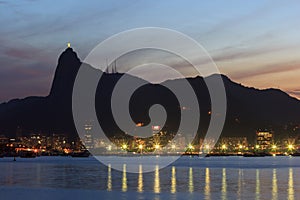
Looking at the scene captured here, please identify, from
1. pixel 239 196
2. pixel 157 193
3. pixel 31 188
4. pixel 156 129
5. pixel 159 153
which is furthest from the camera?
pixel 156 129

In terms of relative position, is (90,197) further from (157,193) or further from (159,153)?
(159,153)

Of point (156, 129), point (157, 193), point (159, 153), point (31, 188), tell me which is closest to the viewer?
point (157, 193)

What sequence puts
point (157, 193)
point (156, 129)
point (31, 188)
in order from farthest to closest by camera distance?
1. point (156, 129)
2. point (31, 188)
3. point (157, 193)

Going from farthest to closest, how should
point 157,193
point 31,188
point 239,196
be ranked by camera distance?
1. point 31,188
2. point 157,193
3. point 239,196

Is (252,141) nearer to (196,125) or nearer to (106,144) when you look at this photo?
(196,125)

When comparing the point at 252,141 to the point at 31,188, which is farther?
the point at 252,141

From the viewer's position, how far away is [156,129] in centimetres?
19650

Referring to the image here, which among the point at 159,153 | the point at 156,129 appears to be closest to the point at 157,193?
the point at 159,153

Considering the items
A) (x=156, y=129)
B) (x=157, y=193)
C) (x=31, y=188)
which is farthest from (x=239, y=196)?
(x=156, y=129)

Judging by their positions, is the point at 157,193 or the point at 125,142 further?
the point at 125,142

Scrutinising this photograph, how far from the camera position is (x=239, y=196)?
29.5 meters

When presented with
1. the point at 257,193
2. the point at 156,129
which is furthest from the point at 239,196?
the point at 156,129

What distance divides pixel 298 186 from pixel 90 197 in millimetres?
14783

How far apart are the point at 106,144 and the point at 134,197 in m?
171
